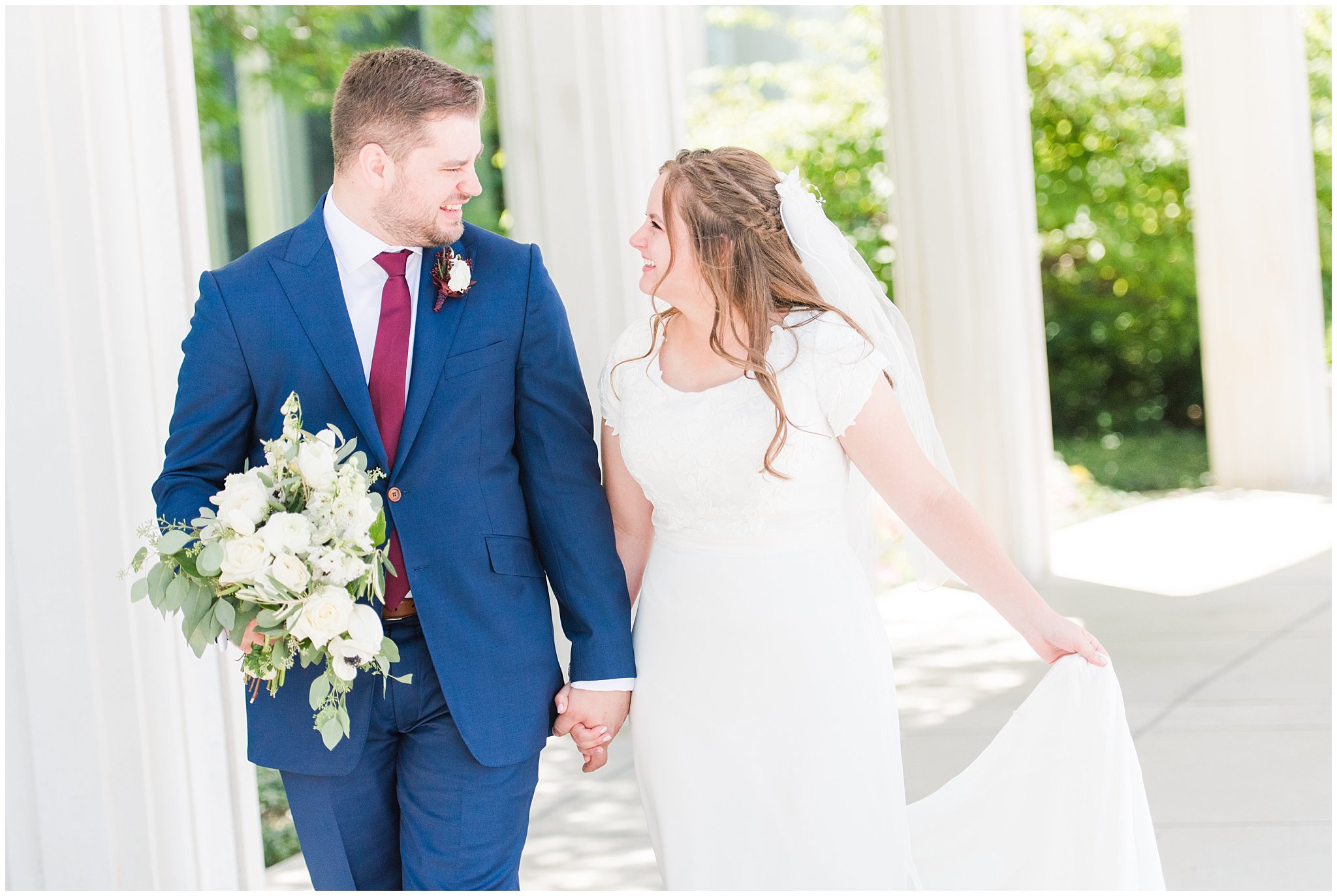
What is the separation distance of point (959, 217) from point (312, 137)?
413 centimetres

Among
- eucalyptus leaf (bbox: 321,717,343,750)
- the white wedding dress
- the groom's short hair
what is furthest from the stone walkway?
the groom's short hair

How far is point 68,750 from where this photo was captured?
10.3 feet

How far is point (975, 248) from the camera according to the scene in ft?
27.6

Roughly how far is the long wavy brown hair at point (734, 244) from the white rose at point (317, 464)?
89 cm

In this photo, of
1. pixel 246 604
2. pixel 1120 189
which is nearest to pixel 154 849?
pixel 246 604

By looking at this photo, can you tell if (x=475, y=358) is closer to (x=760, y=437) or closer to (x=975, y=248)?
(x=760, y=437)

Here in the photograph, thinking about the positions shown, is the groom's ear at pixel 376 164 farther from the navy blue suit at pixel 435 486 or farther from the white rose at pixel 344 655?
the white rose at pixel 344 655

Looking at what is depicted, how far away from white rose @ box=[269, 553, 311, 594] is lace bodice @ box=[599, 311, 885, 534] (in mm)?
898

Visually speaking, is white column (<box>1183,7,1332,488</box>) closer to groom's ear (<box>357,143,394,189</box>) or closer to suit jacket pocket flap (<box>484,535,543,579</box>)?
suit jacket pocket flap (<box>484,535,543,579</box>)

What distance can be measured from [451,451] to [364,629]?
0.47 meters

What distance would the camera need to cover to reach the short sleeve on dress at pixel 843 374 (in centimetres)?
278

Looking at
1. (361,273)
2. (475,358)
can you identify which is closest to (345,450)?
(475,358)

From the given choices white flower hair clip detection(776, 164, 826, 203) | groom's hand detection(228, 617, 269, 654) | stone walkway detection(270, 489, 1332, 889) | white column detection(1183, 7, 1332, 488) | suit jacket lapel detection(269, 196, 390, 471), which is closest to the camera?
groom's hand detection(228, 617, 269, 654)

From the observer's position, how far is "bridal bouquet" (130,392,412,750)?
221 cm
